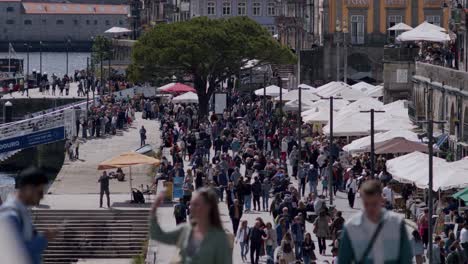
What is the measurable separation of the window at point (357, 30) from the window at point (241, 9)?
151 ft

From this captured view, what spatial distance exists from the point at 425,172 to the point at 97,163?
35.7m

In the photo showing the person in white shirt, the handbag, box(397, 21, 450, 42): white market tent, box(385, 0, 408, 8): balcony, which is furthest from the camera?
box(385, 0, 408, 8): balcony

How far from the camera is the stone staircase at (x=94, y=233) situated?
43812mm

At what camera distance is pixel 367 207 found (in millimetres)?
10547

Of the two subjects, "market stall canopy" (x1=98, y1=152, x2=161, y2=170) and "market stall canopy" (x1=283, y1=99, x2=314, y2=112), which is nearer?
"market stall canopy" (x1=98, y1=152, x2=161, y2=170)

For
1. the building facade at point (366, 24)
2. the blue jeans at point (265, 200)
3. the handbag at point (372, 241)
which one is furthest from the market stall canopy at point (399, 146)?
the building facade at point (366, 24)

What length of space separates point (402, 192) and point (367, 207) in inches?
1239

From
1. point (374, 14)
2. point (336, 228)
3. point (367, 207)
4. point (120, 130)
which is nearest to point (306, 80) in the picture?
point (374, 14)

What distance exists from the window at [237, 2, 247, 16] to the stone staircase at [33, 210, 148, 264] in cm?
9886

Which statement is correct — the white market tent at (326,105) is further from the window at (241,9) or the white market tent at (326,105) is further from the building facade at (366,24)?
the window at (241,9)

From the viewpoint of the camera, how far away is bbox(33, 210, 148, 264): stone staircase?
4381 centimetres

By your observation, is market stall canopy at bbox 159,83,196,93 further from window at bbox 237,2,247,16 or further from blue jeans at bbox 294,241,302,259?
window at bbox 237,2,247,16

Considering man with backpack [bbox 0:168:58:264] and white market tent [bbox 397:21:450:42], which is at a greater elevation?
white market tent [bbox 397:21:450:42]

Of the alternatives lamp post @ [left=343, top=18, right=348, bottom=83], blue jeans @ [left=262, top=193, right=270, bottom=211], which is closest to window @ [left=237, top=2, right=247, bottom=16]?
lamp post @ [left=343, top=18, right=348, bottom=83]
